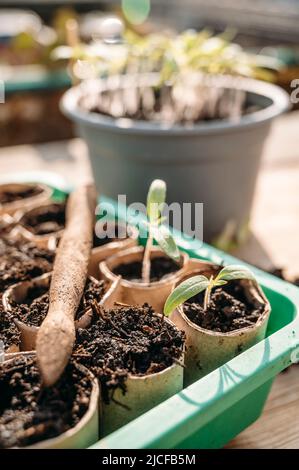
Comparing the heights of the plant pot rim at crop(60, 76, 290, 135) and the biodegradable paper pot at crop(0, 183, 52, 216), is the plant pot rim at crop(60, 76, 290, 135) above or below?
above

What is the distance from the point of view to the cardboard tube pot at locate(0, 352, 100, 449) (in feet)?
1.50

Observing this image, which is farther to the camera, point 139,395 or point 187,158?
point 187,158

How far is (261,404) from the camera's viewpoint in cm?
68

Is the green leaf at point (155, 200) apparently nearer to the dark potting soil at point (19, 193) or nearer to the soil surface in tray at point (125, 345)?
the soil surface in tray at point (125, 345)

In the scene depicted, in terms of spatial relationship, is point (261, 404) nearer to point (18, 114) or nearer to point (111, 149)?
point (111, 149)

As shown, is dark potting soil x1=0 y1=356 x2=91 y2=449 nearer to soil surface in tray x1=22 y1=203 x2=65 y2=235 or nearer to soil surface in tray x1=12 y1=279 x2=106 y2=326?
soil surface in tray x1=12 y1=279 x2=106 y2=326

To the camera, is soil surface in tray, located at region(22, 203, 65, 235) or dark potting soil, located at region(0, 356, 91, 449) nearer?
dark potting soil, located at region(0, 356, 91, 449)

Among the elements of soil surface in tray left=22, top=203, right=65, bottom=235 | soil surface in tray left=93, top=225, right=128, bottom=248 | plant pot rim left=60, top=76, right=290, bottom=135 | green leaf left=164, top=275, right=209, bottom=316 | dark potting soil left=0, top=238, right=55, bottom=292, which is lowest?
soil surface in tray left=22, top=203, right=65, bottom=235

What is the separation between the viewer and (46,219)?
986mm

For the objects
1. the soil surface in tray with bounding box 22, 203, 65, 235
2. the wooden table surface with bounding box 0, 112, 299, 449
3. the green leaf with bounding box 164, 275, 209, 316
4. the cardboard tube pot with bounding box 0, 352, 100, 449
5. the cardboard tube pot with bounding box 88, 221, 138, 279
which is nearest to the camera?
the cardboard tube pot with bounding box 0, 352, 100, 449

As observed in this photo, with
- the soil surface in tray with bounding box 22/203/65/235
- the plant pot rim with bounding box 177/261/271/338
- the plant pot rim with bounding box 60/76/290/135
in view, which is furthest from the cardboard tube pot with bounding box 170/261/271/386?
the plant pot rim with bounding box 60/76/290/135

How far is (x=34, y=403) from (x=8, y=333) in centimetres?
13

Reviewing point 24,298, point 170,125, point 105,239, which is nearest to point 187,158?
point 170,125

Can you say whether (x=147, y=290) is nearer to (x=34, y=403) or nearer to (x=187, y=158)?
(x=34, y=403)
